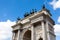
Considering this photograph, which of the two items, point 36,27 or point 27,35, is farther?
point 27,35

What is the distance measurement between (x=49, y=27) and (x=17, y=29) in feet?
21.2

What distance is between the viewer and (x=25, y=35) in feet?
74.5

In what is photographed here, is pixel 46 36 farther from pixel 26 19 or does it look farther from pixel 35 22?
pixel 26 19

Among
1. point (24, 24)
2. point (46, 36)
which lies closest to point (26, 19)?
point (24, 24)

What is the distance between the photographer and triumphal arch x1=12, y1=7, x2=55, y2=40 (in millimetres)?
19062

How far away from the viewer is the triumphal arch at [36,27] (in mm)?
19062

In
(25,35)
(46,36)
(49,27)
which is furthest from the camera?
(25,35)

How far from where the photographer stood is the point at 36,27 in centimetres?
2041

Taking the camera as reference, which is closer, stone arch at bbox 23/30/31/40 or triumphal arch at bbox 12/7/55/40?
triumphal arch at bbox 12/7/55/40

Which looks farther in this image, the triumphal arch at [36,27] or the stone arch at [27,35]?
the stone arch at [27,35]

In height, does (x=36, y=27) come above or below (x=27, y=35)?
above

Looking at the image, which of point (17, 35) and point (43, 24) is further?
point (17, 35)

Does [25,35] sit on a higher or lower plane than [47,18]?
lower

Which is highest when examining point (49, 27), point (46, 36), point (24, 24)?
point (24, 24)
